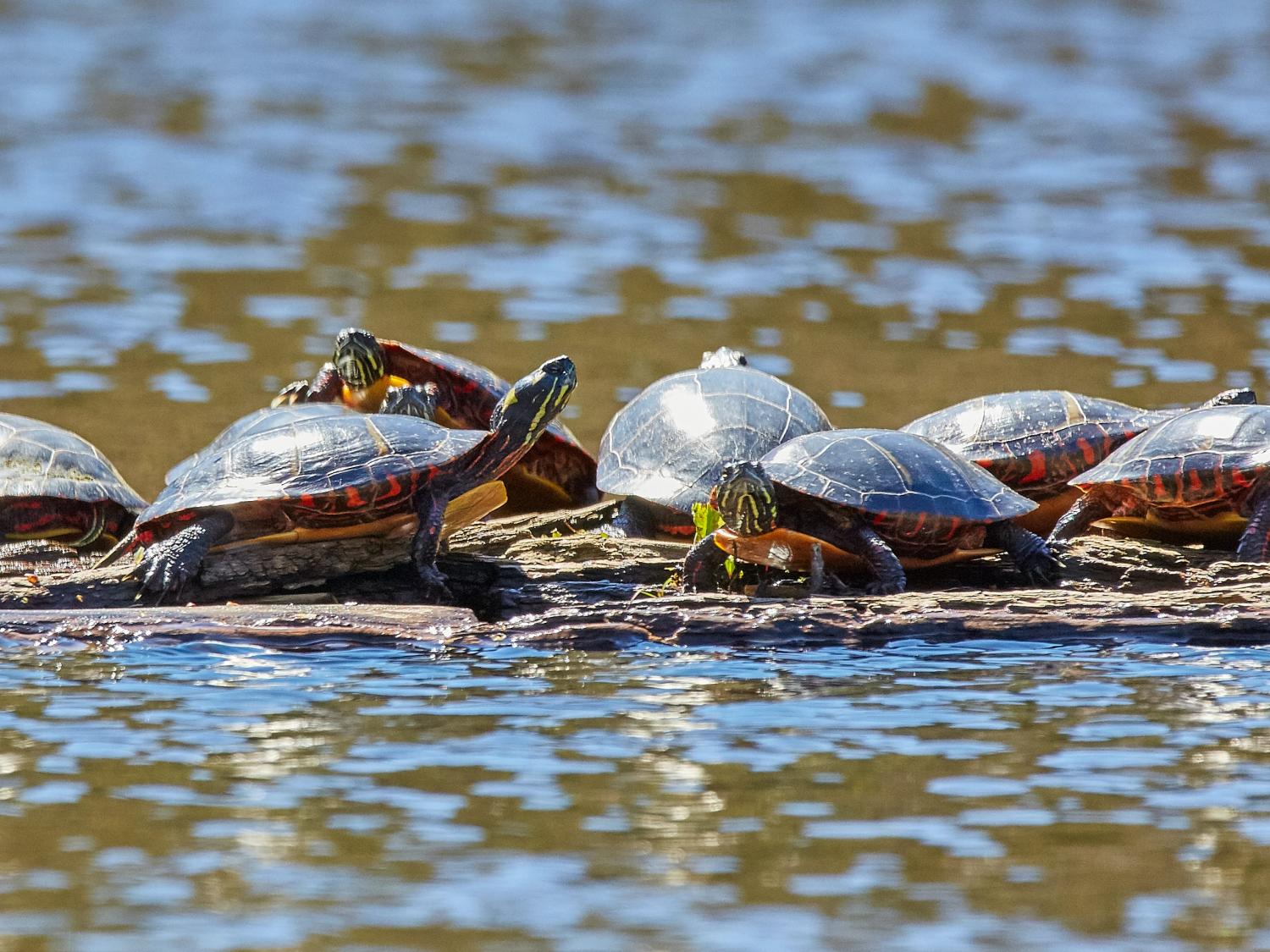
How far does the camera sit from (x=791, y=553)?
22.7 feet

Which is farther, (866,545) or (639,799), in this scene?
(866,545)

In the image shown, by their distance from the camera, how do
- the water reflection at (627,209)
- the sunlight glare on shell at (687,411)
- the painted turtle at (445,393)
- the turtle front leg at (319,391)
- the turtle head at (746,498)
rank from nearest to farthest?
the turtle head at (746,498) → the sunlight glare on shell at (687,411) → the painted turtle at (445,393) → the turtle front leg at (319,391) → the water reflection at (627,209)

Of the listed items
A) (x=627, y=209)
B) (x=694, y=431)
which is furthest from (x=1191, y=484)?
(x=627, y=209)

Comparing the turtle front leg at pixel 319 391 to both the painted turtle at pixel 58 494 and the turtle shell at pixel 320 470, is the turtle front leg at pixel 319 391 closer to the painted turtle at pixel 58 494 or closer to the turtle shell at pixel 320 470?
the painted turtle at pixel 58 494

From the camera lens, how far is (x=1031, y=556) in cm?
689

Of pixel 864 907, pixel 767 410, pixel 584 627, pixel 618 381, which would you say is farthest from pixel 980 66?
pixel 864 907

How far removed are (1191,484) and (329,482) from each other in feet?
Answer: 10.5

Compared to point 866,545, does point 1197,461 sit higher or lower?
higher

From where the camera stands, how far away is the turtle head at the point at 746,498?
21.8 ft

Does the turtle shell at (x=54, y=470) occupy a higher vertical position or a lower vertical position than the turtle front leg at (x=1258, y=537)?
higher

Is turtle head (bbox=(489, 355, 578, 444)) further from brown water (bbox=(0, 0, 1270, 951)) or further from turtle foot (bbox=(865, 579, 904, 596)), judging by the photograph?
turtle foot (bbox=(865, 579, 904, 596))

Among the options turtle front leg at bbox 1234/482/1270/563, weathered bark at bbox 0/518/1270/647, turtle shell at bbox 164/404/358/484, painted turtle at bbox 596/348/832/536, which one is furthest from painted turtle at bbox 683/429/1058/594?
turtle shell at bbox 164/404/358/484

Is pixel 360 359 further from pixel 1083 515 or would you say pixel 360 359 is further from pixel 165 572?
pixel 1083 515

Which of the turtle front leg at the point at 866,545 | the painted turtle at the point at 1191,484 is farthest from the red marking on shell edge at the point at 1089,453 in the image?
the turtle front leg at the point at 866,545
